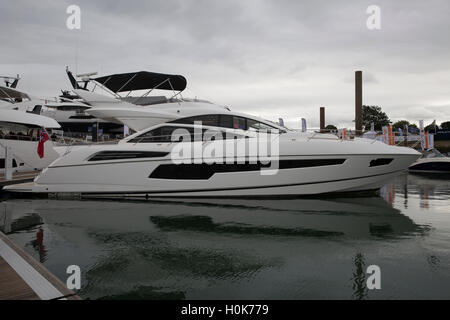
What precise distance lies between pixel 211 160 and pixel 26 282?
5836 mm

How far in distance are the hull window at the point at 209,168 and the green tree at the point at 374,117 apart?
69.1m

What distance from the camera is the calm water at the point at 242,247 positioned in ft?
11.2

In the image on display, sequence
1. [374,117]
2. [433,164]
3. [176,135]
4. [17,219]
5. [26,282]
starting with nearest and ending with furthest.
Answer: [26,282] < [17,219] < [176,135] < [433,164] < [374,117]

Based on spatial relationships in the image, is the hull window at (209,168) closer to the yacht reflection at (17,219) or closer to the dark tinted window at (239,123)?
the dark tinted window at (239,123)

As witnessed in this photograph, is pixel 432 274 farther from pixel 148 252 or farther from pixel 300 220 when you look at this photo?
pixel 148 252

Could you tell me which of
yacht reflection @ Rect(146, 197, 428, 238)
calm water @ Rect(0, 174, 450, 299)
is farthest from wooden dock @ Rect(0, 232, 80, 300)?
yacht reflection @ Rect(146, 197, 428, 238)

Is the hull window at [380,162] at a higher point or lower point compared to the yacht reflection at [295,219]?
higher

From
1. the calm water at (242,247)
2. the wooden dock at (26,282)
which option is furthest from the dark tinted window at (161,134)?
the wooden dock at (26,282)

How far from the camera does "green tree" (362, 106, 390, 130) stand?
69250mm

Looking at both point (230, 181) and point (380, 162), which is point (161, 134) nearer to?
point (230, 181)

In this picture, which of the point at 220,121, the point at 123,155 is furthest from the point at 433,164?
the point at 123,155

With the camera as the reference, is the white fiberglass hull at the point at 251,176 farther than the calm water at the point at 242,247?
Yes

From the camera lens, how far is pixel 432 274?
12.0 ft

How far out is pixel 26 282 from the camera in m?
2.94
